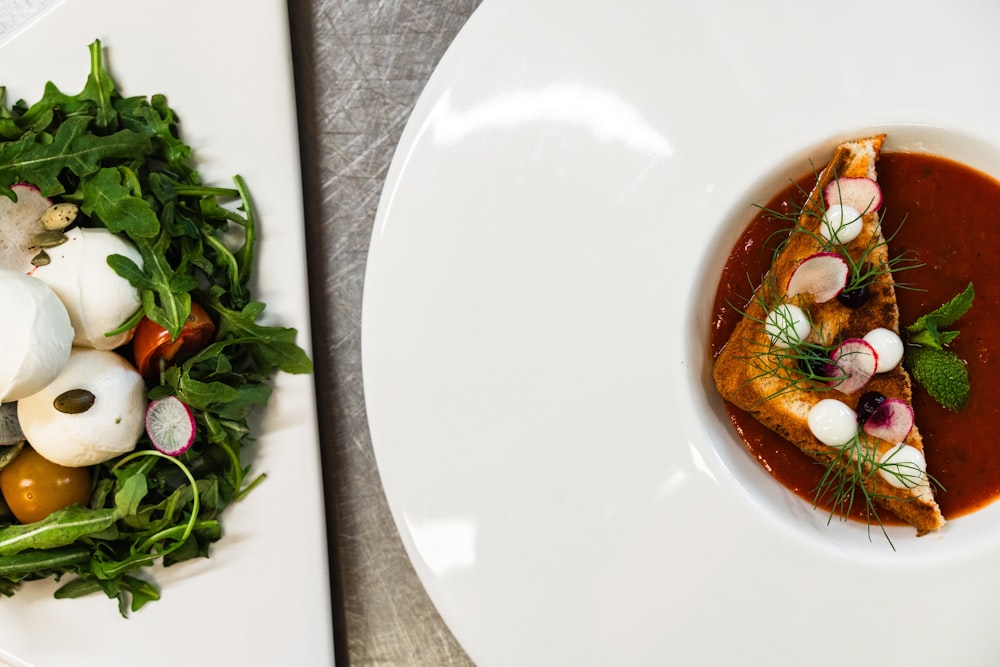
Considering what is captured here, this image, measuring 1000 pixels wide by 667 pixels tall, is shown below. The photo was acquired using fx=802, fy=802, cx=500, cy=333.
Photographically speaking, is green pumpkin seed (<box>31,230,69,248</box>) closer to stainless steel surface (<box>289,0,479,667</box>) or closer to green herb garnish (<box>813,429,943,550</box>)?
stainless steel surface (<box>289,0,479,667</box>)

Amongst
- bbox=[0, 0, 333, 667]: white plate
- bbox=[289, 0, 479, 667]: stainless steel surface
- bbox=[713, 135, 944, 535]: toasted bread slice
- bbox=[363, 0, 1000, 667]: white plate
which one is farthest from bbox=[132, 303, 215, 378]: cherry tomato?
bbox=[713, 135, 944, 535]: toasted bread slice

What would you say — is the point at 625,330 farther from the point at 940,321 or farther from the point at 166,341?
the point at 166,341

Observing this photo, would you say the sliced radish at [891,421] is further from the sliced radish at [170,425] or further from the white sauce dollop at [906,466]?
the sliced radish at [170,425]

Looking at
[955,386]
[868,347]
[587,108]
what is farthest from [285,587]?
[955,386]

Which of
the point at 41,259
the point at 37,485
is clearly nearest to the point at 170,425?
the point at 37,485

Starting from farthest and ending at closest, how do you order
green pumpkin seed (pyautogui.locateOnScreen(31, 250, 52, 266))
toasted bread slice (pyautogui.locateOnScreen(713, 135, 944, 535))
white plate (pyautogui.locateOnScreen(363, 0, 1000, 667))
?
green pumpkin seed (pyautogui.locateOnScreen(31, 250, 52, 266)), toasted bread slice (pyautogui.locateOnScreen(713, 135, 944, 535)), white plate (pyautogui.locateOnScreen(363, 0, 1000, 667))

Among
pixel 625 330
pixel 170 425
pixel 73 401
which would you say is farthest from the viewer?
pixel 170 425
